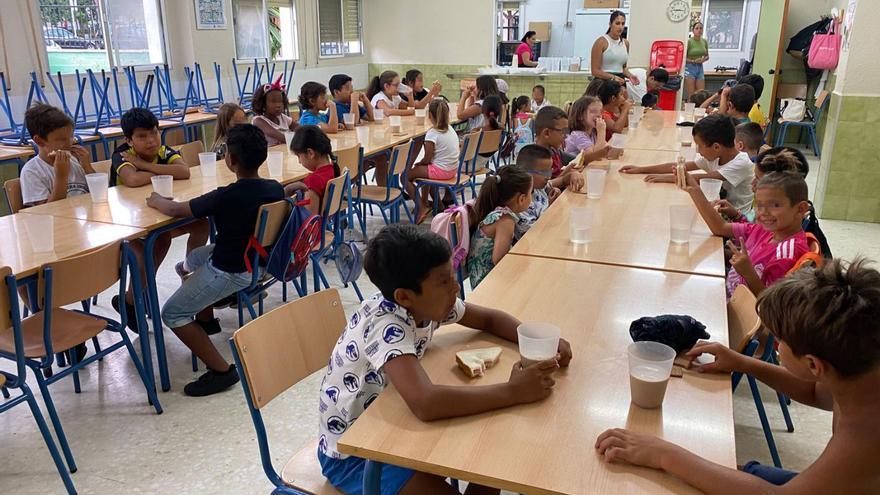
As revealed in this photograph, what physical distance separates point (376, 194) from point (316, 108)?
1313 mm

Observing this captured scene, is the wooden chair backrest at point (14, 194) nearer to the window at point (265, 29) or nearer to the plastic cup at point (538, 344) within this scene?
the plastic cup at point (538, 344)

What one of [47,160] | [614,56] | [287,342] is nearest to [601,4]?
[614,56]

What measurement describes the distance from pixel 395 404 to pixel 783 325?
0.79 metres

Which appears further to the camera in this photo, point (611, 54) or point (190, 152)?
point (611, 54)

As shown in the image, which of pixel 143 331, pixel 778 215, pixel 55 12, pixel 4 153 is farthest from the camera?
pixel 55 12

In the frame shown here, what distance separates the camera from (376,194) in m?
4.80

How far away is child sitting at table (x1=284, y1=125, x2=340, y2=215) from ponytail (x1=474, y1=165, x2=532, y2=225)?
1.13 metres

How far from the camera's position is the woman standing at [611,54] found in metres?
6.77

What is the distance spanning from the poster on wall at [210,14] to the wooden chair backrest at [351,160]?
190 inches

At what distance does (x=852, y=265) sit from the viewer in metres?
1.16

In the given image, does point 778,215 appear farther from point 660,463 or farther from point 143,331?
point 143,331

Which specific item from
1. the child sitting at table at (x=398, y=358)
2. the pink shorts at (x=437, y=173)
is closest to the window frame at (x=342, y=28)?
the pink shorts at (x=437, y=173)

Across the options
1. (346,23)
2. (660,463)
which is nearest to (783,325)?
(660,463)

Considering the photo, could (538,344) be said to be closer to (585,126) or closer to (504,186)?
(504,186)
